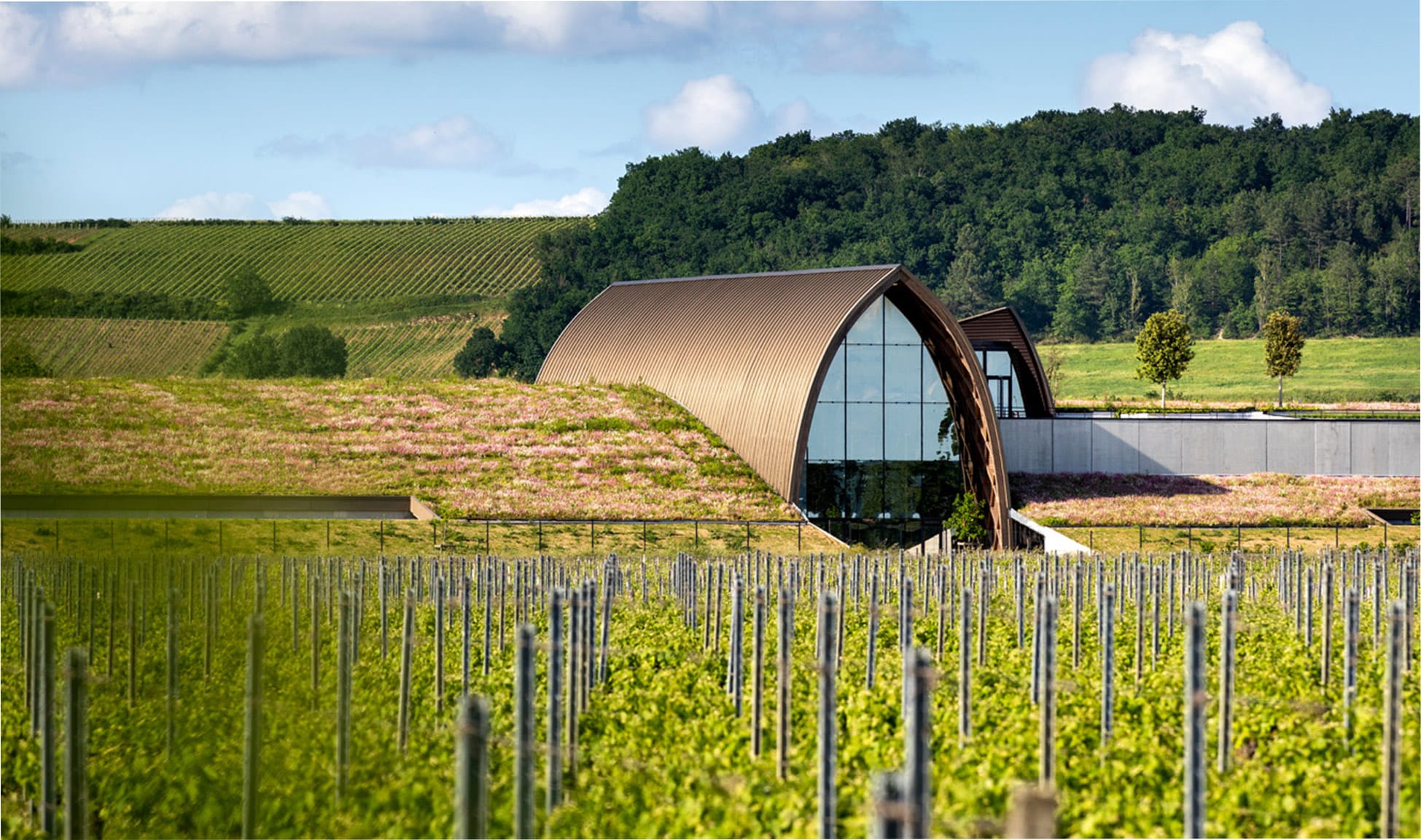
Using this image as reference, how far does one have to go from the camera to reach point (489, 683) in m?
14.6

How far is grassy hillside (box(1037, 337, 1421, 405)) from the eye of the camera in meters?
94.1

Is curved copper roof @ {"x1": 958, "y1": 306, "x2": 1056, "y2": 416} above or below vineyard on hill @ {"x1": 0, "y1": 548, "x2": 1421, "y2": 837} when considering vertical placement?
above

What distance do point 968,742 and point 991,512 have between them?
98.5 ft

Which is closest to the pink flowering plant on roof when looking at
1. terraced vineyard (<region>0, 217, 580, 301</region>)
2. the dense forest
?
terraced vineyard (<region>0, 217, 580, 301</region>)

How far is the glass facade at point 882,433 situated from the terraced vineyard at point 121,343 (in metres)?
17.7

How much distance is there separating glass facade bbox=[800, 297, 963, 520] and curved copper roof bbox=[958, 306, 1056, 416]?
740 cm

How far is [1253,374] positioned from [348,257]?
58.2m

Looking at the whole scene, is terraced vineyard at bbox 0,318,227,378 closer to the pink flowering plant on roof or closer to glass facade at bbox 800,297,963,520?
glass facade at bbox 800,297,963,520

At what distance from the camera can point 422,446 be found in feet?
137

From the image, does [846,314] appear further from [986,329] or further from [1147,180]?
[1147,180]

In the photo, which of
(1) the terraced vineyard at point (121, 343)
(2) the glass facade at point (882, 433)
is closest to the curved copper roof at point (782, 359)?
(2) the glass facade at point (882, 433)

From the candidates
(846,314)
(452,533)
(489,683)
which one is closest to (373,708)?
(489,683)

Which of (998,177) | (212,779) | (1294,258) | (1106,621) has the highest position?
(998,177)

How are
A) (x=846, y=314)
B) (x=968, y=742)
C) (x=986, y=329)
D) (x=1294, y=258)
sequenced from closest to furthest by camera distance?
1. (x=968, y=742)
2. (x=846, y=314)
3. (x=986, y=329)
4. (x=1294, y=258)
